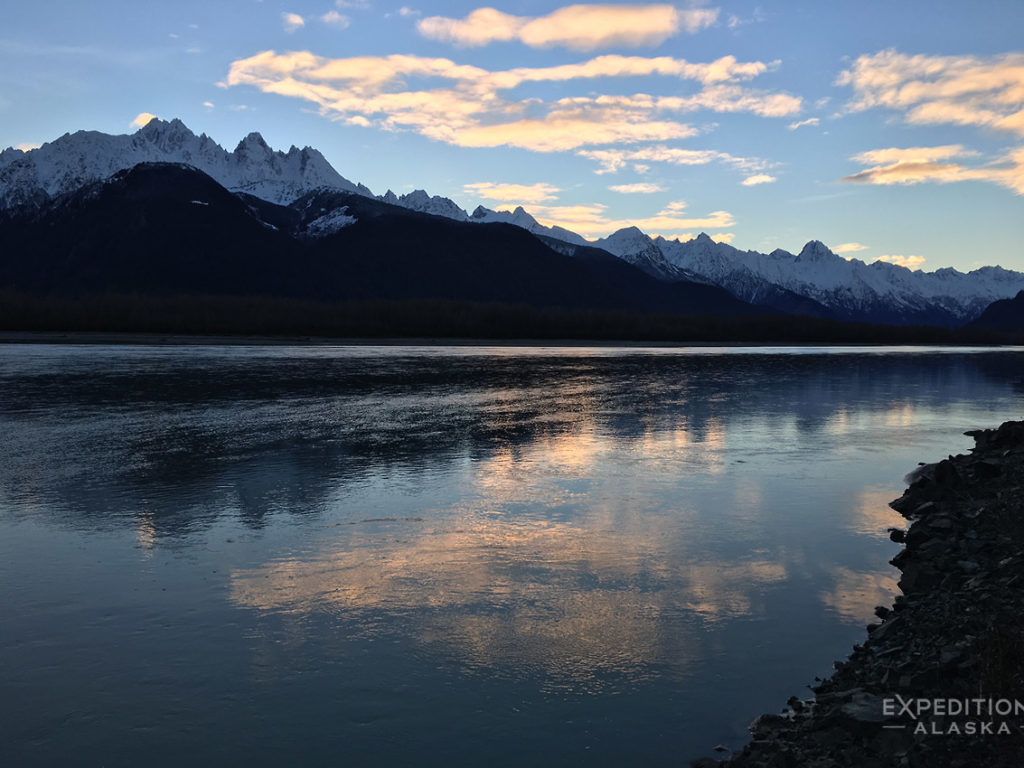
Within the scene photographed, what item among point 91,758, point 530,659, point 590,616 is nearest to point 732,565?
point 590,616

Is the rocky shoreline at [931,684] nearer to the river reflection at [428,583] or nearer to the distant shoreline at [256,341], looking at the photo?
the river reflection at [428,583]

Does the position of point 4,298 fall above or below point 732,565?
above

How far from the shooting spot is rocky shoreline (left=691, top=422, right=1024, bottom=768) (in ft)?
24.0

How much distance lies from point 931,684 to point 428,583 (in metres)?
7.41

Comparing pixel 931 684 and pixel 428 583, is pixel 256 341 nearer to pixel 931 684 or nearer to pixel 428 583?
pixel 428 583

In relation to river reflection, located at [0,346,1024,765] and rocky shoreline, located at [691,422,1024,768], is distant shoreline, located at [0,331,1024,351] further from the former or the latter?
rocky shoreline, located at [691,422,1024,768]

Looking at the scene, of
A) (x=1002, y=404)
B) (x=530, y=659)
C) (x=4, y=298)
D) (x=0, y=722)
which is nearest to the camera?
(x=0, y=722)

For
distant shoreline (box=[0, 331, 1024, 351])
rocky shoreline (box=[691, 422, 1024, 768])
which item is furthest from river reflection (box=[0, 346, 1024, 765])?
distant shoreline (box=[0, 331, 1024, 351])

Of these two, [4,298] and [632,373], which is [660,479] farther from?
[4,298]

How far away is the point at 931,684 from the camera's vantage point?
8.55 metres

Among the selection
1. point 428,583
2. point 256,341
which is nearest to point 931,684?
point 428,583

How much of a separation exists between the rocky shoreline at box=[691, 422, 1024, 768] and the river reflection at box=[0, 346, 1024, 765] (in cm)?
52

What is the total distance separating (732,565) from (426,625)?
242 inches

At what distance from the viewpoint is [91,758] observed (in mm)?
7535
